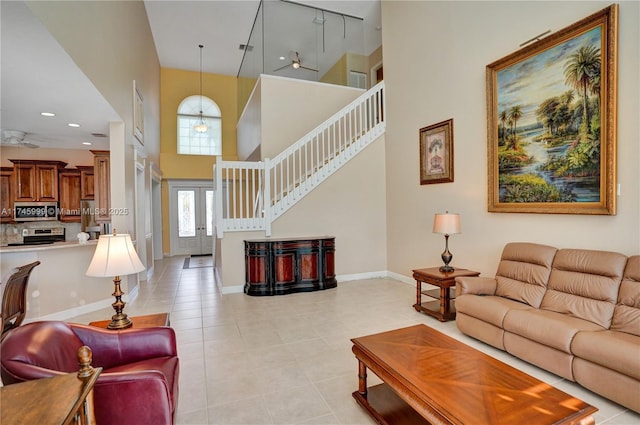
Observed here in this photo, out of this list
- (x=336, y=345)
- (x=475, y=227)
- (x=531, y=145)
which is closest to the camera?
(x=336, y=345)

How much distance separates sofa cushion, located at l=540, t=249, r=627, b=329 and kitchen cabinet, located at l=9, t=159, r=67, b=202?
8597mm

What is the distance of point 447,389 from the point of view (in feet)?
5.79

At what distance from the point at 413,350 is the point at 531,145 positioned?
3082 mm

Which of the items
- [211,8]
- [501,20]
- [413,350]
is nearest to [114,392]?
[413,350]

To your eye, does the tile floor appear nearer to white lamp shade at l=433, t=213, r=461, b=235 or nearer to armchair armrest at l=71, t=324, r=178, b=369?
armchair armrest at l=71, t=324, r=178, b=369

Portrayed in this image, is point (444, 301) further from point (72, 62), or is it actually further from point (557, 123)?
point (72, 62)

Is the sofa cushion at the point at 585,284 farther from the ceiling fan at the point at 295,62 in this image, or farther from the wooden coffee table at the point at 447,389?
the ceiling fan at the point at 295,62

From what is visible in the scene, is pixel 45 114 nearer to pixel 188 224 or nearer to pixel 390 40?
pixel 390 40

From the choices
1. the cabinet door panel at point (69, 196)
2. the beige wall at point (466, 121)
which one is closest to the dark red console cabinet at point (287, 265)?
the beige wall at point (466, 121)

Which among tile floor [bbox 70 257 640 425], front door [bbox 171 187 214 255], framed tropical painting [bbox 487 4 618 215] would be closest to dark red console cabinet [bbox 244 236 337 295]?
tile floor [bbox 70 257 640 425]

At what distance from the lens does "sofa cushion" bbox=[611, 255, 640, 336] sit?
2572 mm

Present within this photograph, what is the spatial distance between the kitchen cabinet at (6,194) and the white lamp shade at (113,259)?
612 centimetres

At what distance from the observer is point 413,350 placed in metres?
2.26

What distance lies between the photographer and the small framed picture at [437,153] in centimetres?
519
